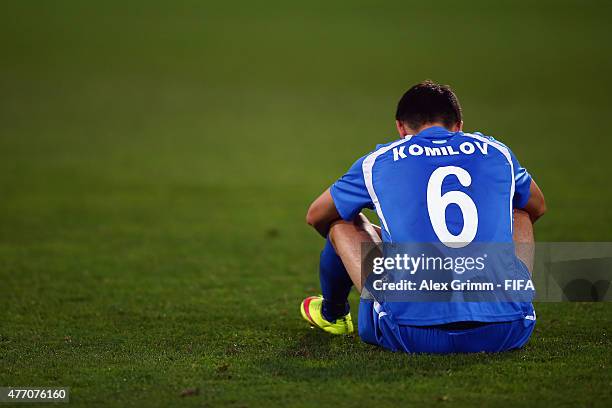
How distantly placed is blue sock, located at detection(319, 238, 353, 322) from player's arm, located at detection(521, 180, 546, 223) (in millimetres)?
1173

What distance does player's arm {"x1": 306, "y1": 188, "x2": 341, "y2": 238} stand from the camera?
557 centimetres

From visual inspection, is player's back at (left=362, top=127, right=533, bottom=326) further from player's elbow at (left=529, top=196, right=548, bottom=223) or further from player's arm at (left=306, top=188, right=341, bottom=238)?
player's elbow at (left=529, top=196, right=548, bottom=223)

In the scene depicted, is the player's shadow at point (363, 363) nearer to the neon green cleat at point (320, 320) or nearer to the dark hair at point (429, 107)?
the neon green cleat at point (320, 320)

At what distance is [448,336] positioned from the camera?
524cm

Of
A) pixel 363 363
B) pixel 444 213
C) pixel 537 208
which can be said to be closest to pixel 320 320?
pixel 363 363

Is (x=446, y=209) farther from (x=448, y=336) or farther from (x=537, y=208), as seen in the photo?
(x=537, y=208)

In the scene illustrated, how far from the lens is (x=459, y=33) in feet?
99.3

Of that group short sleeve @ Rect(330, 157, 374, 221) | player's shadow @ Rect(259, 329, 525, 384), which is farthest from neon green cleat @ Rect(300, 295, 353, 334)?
short sleeve @ Rect(330, 157, 374, 221)

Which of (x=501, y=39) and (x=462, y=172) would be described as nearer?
(x=462, y=172)

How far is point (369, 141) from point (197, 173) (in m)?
4.00

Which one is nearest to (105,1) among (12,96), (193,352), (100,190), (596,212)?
(12,96)

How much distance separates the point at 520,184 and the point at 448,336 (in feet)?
3.33

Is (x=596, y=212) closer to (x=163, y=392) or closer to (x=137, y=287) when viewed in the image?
(x=137, y=287)

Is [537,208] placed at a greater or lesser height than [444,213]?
lesser
